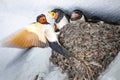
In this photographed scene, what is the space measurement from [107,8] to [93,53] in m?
0.41

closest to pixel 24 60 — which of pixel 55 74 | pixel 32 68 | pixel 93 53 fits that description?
pixel 32 68

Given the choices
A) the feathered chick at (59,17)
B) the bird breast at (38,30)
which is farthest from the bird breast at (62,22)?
the bird breast at (38,30)

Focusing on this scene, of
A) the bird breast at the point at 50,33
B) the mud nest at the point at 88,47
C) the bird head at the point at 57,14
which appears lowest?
the mud nest at the point at 88,47

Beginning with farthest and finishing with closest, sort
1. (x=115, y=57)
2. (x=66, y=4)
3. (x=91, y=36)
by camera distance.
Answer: (x=66, y=4), (x=91, y=36), (x=115, y=57)

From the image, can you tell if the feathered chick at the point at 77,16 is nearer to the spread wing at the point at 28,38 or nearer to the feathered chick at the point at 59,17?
the feathered chick at the point at 59,17

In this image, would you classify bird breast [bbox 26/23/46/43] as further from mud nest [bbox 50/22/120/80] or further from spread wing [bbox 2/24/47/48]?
mud nest [bbox 50/22/120/80]

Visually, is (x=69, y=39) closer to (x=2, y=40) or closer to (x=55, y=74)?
(x=55, y=74)

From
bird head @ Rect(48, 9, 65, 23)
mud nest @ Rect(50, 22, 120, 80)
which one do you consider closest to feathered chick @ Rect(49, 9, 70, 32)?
bird head @ Rect(48, 9, 65, 23)

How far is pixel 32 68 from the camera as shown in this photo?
11.9ft

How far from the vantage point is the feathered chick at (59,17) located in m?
3.62

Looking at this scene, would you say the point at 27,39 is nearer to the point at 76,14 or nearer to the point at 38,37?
the point at 38,37

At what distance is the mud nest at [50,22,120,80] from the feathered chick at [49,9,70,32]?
0.35ft

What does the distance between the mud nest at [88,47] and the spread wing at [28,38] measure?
133 millimetres

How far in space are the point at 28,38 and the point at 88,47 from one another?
481mm
